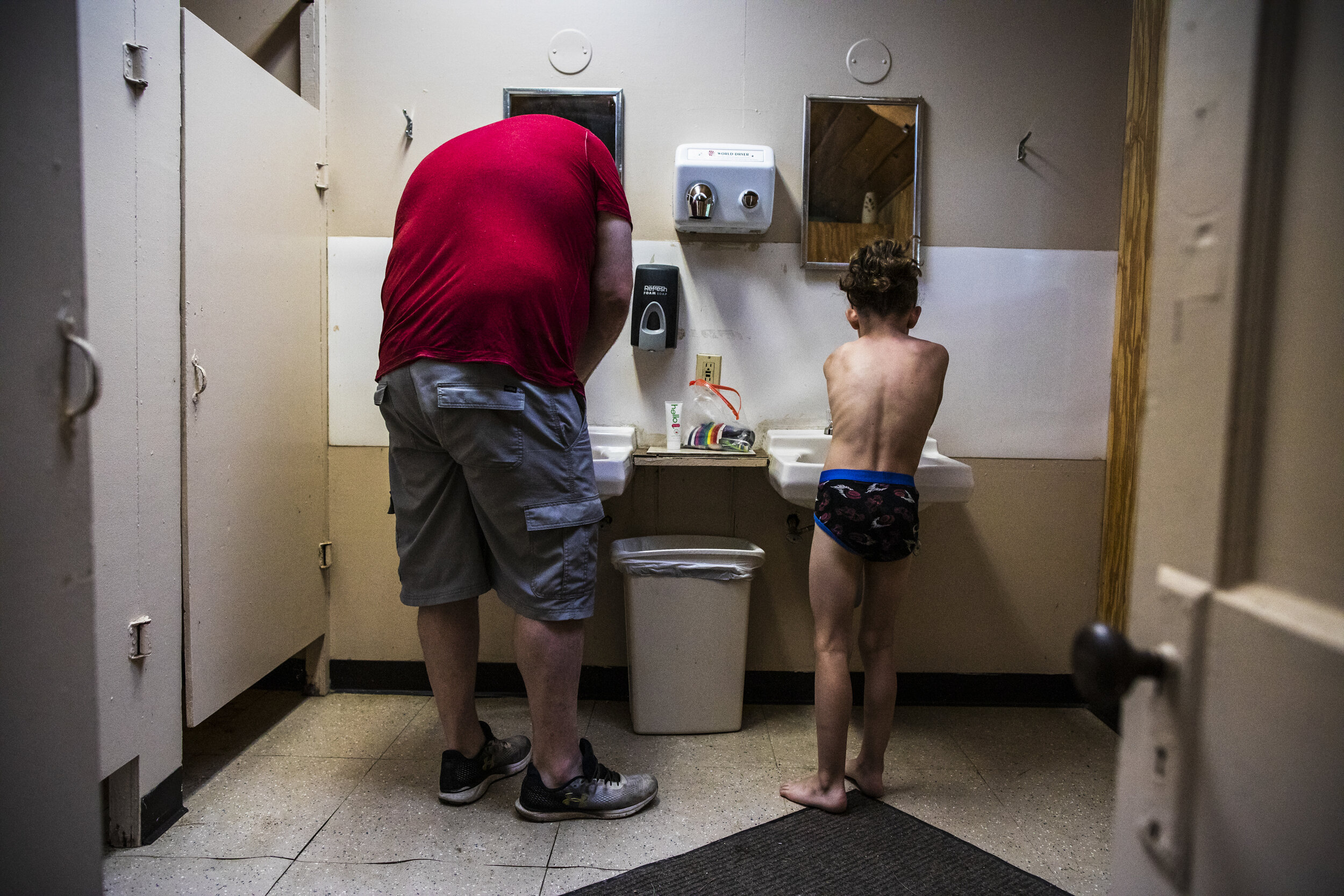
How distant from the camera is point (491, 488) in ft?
4.80

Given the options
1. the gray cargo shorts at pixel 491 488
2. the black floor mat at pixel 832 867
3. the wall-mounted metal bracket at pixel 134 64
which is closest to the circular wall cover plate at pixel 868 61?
the gray cargo shorts at pixel 491 488

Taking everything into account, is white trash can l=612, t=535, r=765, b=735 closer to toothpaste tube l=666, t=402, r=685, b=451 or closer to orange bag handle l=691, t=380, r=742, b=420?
toothpaste tube l=666, t=402, r=685, b=451

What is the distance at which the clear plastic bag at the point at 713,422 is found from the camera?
7.14ft

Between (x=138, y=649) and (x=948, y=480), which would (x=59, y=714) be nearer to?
(x=138, y=649)

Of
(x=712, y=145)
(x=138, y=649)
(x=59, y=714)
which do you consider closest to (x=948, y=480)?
(x=712, y=145)

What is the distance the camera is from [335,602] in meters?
2.33

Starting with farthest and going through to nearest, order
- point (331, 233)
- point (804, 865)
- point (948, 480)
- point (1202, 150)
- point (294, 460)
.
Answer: point (331, 233), point (294, 460), point (948, 480), point (804, 865), point (1202, 150)

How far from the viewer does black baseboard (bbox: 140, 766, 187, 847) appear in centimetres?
150

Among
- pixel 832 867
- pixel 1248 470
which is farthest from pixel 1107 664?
pixel 832 867

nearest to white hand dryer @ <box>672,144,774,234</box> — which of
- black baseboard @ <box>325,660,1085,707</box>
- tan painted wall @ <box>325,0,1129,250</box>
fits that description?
tan painted wall @ <box>325,0,1129,250</box>

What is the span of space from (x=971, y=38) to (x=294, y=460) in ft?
7.90

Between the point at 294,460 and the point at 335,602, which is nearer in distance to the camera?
the point at 294,460

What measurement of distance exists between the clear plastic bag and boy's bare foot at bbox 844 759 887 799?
0.91 meters

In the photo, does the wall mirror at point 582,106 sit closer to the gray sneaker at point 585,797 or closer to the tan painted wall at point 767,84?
the tan painted wall at point 767,84
